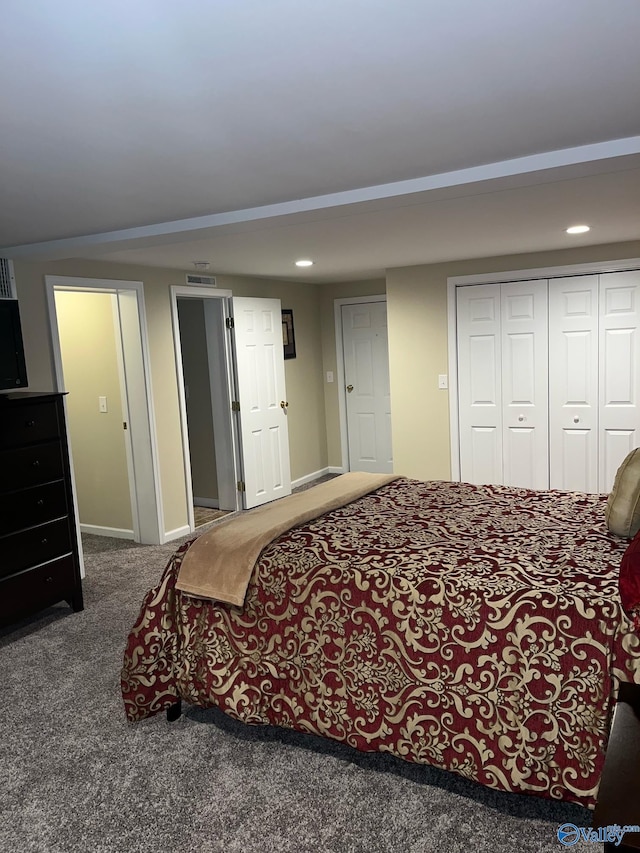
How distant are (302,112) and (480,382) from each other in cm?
412

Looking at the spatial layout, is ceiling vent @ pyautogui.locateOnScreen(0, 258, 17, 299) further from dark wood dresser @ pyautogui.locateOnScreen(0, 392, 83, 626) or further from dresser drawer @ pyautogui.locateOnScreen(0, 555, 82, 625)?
dresser drawer @ pyautogui.locateOnScreen(0, 555, 82, 625)

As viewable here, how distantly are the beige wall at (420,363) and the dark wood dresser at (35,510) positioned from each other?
314cm

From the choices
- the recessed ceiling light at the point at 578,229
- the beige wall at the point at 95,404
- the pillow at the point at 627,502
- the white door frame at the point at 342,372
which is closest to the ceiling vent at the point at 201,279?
the beige wall at the point at 95,404

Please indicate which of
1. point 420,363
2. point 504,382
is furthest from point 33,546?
point 504,382

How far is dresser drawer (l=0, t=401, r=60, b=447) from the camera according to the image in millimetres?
3568

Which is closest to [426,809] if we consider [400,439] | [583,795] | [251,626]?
[583,795]

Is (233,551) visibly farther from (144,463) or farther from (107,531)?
(107,531)

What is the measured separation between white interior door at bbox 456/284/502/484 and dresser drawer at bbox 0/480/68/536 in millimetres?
3453

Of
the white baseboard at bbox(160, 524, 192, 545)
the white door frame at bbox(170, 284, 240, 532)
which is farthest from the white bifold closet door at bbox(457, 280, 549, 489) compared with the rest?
the white baseboard at bbox(160, 524, 192, 545)

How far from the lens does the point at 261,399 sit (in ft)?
20.8

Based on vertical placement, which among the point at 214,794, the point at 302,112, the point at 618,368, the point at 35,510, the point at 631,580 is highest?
the point at 302,112

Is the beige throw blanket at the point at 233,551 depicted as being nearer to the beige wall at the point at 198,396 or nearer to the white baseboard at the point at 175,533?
the white baseboard at the point at 175,533

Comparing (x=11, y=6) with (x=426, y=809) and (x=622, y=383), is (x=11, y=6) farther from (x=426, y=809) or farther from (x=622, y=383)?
(x=622, y=383)

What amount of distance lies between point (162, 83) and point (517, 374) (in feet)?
14.6
